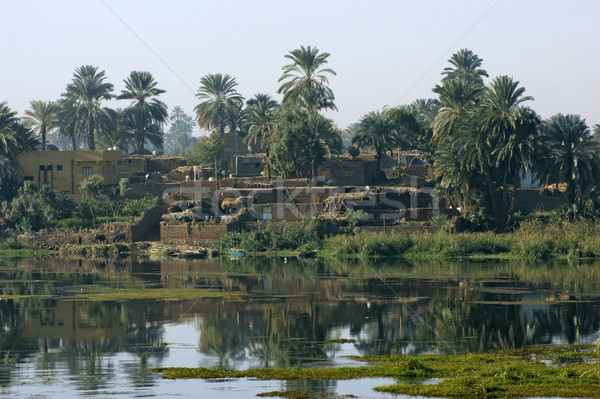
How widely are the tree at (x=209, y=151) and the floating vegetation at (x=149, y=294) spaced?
55551mm

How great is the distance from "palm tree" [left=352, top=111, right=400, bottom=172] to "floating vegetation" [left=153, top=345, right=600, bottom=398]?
2571 inches

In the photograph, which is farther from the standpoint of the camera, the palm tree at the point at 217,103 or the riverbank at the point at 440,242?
the palm tree at the point at 217,103

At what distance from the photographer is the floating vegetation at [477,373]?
24.5 m

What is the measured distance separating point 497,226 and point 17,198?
45.6 metres

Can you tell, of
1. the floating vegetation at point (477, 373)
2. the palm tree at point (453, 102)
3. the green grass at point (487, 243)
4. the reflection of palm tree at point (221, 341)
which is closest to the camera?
the floating vegetation at point (477, 373)

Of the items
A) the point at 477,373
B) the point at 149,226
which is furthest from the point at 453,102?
the point at 477,373

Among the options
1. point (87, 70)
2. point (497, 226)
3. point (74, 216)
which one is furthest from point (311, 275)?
point (87, 70)

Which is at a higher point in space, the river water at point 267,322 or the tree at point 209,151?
the tree at point 209,151

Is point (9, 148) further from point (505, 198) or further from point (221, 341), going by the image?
point (221, 341)

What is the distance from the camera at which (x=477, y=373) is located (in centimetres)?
2628

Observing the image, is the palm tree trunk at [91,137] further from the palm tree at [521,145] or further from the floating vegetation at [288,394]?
the floating vegetation at [288,394]

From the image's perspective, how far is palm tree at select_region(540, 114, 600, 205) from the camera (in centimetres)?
7506

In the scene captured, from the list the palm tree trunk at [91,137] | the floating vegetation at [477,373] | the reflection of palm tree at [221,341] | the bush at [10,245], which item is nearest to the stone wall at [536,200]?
the bush at [10,245]

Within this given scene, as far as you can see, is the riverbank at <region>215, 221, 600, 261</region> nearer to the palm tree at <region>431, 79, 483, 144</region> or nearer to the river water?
the river water
